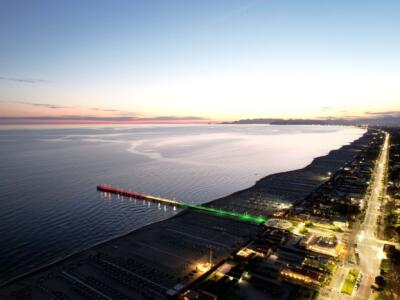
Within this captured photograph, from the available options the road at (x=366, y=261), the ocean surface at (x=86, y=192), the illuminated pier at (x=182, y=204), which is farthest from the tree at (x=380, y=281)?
the ocean surface at (x=86, y=192)

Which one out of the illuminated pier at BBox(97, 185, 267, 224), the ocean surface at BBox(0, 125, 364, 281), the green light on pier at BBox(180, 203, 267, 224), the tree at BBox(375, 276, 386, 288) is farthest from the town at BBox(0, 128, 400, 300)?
the ocean surface at BBox(0, 125, 364, 281)

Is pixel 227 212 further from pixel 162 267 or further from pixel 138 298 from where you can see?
pixel 138 298

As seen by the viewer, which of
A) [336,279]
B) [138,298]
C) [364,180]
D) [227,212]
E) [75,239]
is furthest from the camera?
[364,180]

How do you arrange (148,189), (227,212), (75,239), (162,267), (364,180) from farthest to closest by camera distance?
(364,180) < (148,189) < (227,212) < (75,239) < (162,267)

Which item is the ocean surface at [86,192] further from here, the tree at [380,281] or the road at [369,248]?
the tree at [380,281]

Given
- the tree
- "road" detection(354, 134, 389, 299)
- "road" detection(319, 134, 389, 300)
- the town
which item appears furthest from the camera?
"road" detection(354, 134, 389, 299)

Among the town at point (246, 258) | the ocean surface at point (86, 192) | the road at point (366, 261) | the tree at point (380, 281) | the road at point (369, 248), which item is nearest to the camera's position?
the road at point (366, 261)

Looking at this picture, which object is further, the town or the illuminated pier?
the illuminated pier

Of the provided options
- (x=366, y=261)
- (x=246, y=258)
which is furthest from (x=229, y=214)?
(x=366, y=261)

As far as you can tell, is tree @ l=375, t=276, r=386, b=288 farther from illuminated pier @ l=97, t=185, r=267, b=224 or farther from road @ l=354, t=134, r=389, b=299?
illuminated pier @ l=97, t=185, r=267, b=224

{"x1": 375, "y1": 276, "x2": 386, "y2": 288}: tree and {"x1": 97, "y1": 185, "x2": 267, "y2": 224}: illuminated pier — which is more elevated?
{"x1": 375, "y1": 276, "x2": 386, "y2": 288}: tree

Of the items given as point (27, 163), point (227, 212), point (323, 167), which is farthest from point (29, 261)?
point (323, 167)
